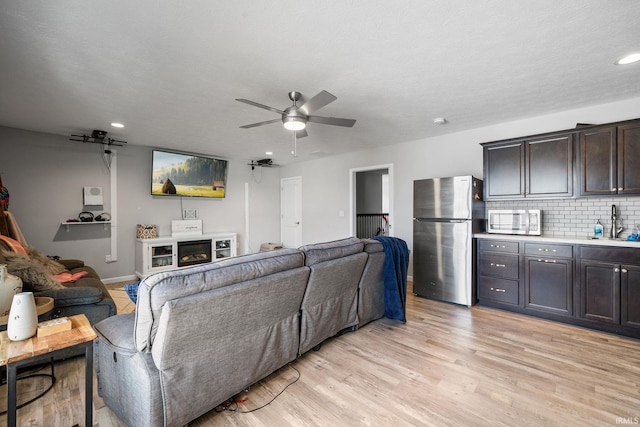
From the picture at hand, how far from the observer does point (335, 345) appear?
2625 mm

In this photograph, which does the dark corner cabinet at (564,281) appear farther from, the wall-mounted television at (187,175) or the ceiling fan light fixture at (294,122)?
the wall-mounted television at (187,175)

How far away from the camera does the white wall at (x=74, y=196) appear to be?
4.12 metres

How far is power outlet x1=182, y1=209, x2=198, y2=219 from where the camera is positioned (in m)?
5.75

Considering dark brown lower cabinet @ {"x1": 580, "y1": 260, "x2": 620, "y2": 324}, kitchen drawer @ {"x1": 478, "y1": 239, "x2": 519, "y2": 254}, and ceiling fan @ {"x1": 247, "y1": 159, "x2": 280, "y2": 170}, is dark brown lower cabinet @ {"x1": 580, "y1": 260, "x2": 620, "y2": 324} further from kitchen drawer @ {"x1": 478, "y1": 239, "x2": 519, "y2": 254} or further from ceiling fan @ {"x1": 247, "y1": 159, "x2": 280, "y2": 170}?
ceiling fan @ {"x1": 247, "y1": 159, "x2": 280, "y2": 170}

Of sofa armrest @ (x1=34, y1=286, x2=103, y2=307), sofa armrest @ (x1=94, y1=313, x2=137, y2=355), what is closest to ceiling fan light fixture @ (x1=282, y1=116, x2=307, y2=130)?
sofa armrest @ (x1=94, y1=313, x2=137, y2=355)

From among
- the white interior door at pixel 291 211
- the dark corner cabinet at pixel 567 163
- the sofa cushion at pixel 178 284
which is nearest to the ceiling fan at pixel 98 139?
the white interior door at pixel 291 211

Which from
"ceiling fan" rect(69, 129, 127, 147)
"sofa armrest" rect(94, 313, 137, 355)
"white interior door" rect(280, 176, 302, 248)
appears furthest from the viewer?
"white interior door" rect(280, 176, 302, 248)

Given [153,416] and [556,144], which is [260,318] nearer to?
[153,416]

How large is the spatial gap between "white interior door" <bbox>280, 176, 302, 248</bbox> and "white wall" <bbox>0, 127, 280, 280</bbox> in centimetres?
184

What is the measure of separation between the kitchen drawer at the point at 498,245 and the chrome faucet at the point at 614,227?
0.92 meters

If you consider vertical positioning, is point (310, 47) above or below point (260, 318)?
above

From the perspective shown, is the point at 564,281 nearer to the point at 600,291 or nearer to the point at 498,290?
the point at 600,291

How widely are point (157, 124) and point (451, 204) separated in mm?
4175

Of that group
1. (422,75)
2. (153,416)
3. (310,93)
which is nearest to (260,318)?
(153,416)
